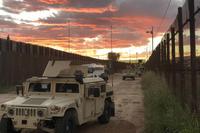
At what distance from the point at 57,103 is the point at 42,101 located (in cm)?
43

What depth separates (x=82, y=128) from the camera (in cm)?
1343

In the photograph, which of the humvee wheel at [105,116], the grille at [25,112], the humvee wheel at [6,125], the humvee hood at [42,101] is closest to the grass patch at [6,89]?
the humvee wheel at [105,116]

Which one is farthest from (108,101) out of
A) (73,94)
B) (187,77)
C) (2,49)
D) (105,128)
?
(2,49)

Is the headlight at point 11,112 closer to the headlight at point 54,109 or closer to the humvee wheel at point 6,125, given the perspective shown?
the humvee wheel at point 6,125

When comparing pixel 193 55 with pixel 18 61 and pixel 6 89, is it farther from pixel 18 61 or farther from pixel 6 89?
pixel 18 61

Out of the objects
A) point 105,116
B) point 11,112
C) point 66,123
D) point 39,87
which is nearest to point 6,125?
point 11,112

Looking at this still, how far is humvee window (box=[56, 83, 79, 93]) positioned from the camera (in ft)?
38.7

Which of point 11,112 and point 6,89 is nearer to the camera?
point 11,112

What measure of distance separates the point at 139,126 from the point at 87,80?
7.95 ft

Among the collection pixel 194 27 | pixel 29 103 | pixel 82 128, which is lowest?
pixel 82 128

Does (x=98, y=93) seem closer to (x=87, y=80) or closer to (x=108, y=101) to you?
(x=87, y=80)

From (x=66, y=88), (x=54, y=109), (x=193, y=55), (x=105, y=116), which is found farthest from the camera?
(x=105, y=116)

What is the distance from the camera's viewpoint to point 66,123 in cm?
1055

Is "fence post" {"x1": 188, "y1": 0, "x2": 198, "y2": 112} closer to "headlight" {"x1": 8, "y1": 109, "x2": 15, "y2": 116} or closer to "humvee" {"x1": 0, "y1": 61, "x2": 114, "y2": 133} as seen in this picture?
"humvee" {"x1": 0, "y1": 61, "x2": 114, "y2": 133}
